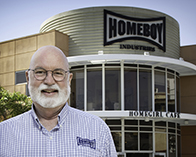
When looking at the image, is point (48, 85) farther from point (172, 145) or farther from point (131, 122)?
point (172, 145)

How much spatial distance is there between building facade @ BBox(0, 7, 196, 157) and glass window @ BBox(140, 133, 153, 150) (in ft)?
0.18

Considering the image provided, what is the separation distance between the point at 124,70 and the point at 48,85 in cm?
1627

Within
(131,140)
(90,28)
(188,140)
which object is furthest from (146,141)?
(90,28)

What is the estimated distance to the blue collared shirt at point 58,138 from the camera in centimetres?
267

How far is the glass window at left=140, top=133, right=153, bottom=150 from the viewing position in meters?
18.8

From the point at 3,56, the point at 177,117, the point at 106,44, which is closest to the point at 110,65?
the point at 106,44

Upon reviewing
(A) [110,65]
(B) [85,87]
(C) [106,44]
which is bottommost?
(B) [85,87]

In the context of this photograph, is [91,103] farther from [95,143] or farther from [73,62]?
[95,143]

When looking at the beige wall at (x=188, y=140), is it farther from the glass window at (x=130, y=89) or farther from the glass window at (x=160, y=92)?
the glass window at (x=130, y=89)

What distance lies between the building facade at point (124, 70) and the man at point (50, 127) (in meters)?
14.7

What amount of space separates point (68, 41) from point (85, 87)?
3368 mm

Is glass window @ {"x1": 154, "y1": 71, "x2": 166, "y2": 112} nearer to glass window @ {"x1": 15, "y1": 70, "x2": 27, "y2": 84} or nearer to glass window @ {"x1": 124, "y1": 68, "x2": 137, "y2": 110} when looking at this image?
glass window @ {"x1": 124, "y1": 68, "x2": 137, "y2": 110}

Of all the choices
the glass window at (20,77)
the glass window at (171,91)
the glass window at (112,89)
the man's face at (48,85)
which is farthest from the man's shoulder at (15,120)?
the glass window at (20,77)

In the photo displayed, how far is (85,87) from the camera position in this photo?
18891 millimetres
